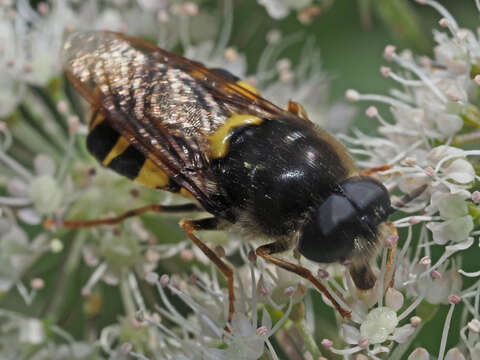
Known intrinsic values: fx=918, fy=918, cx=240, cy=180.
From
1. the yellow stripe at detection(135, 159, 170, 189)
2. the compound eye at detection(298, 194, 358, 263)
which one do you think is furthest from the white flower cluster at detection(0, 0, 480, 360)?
the yellow stripe at detection(135, 159, 170, 189)

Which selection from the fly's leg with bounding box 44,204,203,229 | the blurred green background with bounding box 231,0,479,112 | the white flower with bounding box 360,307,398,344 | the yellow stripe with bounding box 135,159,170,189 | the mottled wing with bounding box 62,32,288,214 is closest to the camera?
the white flower with bounding box 360,307,398,344

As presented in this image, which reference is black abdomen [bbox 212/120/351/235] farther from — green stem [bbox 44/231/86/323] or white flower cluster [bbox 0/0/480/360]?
green stem [bbox 44/231/86/323]

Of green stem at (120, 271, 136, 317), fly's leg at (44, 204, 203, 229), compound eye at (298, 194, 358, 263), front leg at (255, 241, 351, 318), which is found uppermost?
compound eye at (298, 194, 358, 263)

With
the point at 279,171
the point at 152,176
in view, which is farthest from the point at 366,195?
the point at 152,176

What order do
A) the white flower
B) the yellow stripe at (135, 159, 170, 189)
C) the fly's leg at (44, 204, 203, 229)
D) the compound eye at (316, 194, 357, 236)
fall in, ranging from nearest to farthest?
the compound eye at (316, 194, 357, 236) → the white flower → the yellow stripe at (135, 159, 170, 189) → the fly's leg at (44, 204, 203, 229)

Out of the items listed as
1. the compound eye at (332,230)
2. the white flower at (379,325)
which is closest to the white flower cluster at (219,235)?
the white flower at (379,325)

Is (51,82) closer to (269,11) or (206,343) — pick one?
(269,11)

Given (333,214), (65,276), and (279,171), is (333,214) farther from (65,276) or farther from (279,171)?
(65,276)
